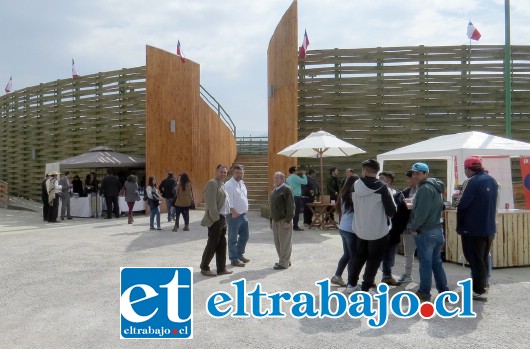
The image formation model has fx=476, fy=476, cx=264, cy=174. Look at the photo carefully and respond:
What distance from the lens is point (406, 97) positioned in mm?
14789

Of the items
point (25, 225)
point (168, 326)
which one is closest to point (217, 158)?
point (25, 225)

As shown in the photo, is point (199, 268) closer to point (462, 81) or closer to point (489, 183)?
point (489, 183)

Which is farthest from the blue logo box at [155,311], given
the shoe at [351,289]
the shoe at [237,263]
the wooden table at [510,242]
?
the wooden table at [510,242]

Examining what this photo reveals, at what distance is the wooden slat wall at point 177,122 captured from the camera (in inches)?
612

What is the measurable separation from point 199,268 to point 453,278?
3.56 m

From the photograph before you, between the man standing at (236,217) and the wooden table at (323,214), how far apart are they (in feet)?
14.2

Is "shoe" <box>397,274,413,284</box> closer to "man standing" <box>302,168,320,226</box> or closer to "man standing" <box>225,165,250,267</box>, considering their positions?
"man standing" <box>225,165,250,267</box>

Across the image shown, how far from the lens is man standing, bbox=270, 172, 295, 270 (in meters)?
6.84

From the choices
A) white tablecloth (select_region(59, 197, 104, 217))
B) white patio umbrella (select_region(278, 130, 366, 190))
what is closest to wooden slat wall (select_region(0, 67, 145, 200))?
white tablecloth (select_region(59, 197, 104, 217))

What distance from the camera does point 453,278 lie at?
641 cm

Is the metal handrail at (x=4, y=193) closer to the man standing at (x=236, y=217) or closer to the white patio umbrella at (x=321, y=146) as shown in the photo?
the white patio umbrella at (x=321, y=146)

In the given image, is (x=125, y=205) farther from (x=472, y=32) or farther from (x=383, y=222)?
(x=472, y=32)

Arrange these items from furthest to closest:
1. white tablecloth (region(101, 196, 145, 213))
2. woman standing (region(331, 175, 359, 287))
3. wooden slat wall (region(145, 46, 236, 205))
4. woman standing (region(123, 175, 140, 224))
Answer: wooden slat wall (region(145, 46, 236, 205)), white tablecloth (region(101, 196, 145, 213)), woman standing (region(123, 175, 140, 224)), woman standing (region(331, 175, 359, 287))

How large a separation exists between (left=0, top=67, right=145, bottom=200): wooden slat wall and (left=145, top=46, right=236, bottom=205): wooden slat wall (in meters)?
1.56
